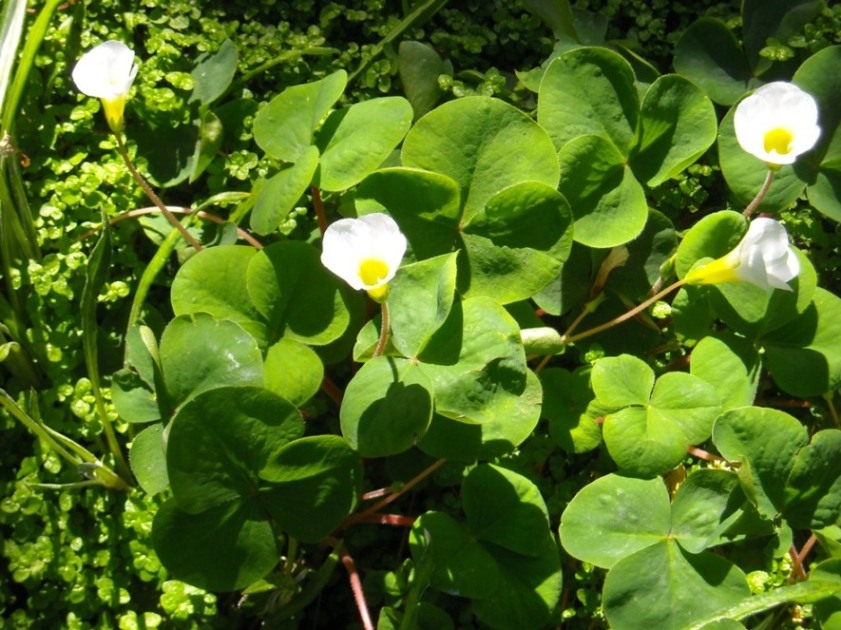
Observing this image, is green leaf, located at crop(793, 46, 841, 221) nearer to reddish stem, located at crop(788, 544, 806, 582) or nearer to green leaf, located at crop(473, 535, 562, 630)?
reddish stem, located at crop(788, 544, 806, 582)

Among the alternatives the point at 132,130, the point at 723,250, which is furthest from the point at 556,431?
the point at 132,130

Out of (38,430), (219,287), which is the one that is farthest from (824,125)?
(38,430)

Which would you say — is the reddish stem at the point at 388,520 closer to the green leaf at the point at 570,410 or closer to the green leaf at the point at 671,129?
the green leaf at the point at 570,410

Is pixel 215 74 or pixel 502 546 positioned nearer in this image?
pixel 502 546

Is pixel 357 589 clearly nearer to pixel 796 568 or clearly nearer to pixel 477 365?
pixel 477 365

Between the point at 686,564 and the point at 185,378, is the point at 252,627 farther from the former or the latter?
the point at 686,564

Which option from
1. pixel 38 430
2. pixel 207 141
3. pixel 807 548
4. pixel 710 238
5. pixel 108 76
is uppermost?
pixel 108 76

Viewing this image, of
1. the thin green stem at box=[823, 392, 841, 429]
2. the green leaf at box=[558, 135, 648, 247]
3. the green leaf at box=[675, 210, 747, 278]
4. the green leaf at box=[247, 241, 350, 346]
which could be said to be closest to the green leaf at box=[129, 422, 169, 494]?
the green leaf at box=[247, 241, 350, 346]
